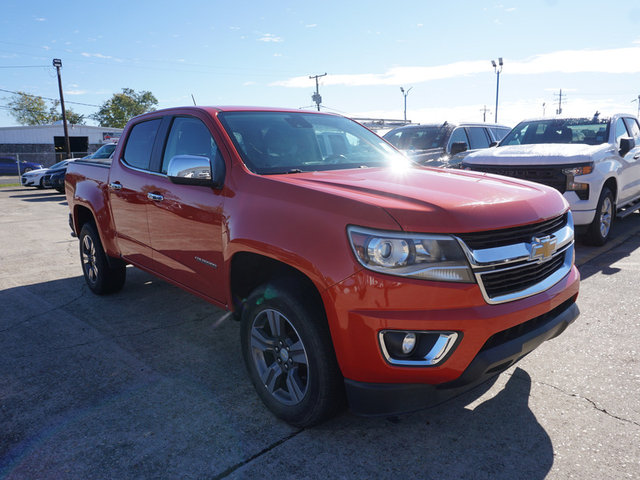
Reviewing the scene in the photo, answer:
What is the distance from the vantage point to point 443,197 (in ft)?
7.97

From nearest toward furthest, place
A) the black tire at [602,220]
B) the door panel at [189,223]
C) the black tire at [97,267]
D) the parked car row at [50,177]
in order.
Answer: the door panel at [189,223] < the black tire at [97,267] < the black tire at [602,220] < the parked car row at [50,177]

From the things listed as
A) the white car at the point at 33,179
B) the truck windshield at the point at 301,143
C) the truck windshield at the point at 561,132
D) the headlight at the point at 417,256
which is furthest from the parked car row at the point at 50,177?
the headlight at the point at 417,256

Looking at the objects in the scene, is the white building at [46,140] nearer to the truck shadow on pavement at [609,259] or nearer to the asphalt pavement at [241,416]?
the asphalt pavement at [241,416]

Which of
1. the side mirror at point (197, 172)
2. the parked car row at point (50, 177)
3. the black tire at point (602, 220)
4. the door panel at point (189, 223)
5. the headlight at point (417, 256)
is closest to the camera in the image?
the headlight at point (417, 256)

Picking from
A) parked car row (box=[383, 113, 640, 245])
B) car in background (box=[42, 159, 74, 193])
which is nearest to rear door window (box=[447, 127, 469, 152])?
parked car row (box=[383, 113, 640, 245])

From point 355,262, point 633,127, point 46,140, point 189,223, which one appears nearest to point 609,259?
point 633,127

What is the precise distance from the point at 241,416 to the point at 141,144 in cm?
260

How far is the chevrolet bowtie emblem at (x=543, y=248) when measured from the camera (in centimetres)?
246

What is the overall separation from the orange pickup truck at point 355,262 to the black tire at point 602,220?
405cm

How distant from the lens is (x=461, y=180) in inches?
116

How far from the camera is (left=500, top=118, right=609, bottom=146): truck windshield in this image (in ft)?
23.6

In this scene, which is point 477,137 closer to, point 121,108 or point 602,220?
point 602,220

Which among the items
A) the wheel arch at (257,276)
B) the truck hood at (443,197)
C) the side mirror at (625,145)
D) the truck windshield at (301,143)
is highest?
the truck windshield at (301,143)

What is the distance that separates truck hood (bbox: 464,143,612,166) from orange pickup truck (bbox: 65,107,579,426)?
3.40 metres
